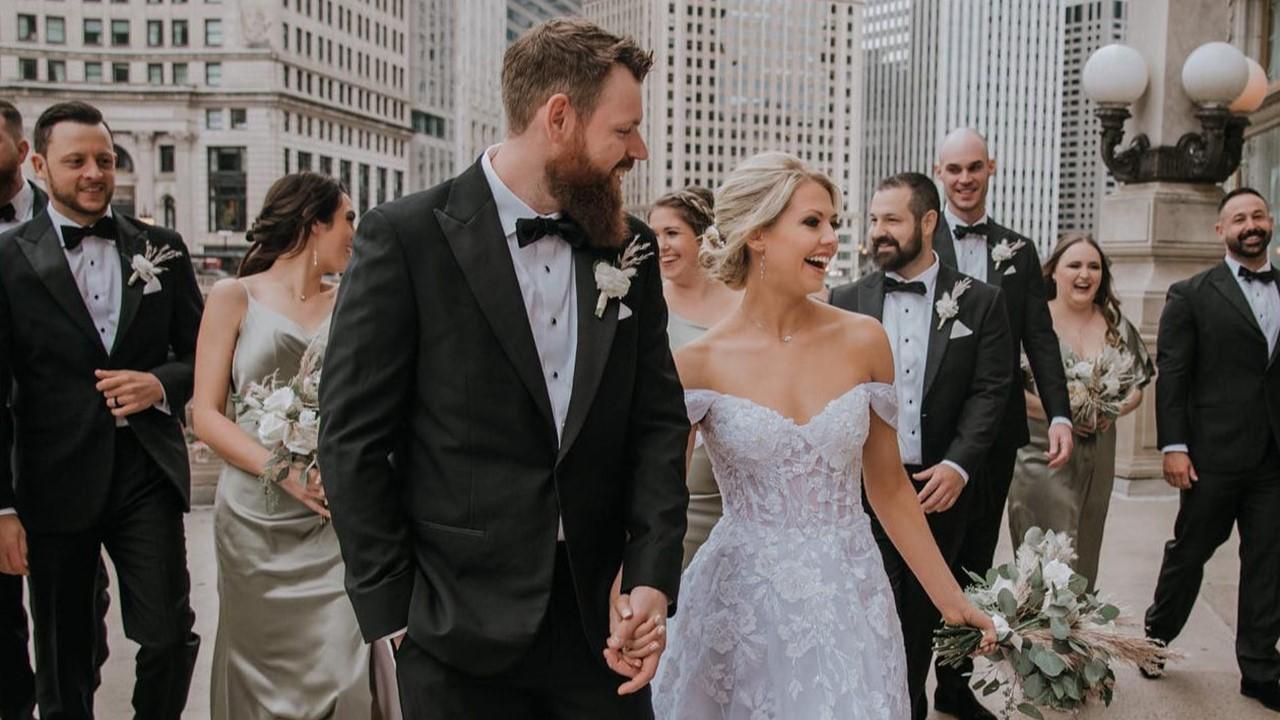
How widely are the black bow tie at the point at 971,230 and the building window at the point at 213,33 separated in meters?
100

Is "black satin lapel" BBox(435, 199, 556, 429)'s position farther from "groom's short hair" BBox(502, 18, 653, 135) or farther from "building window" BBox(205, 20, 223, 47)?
"building window" BBox(205, 20, 223, 47)

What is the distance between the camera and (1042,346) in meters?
5.83

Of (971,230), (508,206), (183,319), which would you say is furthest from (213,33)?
(508,206)

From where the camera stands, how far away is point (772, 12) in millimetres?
165875

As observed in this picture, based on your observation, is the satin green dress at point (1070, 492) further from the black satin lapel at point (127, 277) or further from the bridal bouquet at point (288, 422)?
the black satin lapel at point (127, 277)

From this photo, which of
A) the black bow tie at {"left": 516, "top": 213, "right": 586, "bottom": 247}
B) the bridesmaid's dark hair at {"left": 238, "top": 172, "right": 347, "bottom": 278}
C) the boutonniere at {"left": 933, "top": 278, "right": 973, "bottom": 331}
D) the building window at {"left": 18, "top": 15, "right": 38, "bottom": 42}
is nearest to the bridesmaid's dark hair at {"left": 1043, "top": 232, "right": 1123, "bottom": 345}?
the boutonniere at {"left": 933, "top": 278, "right": 973, "bottom": 331}

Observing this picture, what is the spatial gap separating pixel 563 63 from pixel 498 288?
1.69 ft

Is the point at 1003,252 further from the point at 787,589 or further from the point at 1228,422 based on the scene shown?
the point at 787,589

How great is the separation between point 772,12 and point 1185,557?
169 metres

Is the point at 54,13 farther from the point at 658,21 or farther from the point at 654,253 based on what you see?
the point at 654,253

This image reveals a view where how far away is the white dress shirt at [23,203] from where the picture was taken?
536 centimetres

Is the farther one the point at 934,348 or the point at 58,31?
the point at 58,31

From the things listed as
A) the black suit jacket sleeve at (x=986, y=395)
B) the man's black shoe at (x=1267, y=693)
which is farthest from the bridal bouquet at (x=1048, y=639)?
the man's black shoe at (x=1267, y=693)

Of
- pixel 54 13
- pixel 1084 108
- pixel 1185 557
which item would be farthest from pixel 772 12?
pixel 1185 557
